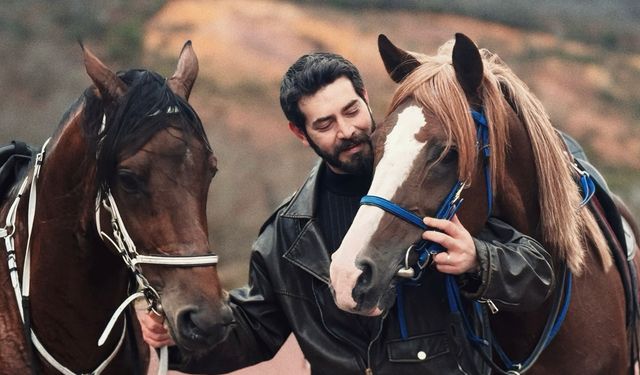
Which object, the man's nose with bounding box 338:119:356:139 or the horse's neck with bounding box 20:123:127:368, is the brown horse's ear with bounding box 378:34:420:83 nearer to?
the man's nose with bounding box 338:119:356:139

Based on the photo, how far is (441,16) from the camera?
48.6 ft

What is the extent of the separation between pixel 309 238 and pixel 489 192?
567mm

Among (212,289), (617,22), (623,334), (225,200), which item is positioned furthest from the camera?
(617,22)

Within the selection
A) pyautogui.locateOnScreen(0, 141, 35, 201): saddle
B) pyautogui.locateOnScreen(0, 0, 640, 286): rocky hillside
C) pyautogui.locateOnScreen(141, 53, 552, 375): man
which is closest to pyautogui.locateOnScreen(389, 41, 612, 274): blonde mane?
pyautogui.locateOnScreen(141, 53, 552, 375): man

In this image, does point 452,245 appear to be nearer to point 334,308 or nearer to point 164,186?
point 334,308

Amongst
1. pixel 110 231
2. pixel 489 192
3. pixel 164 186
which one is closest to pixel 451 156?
pixel 489 192

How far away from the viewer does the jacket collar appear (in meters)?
2.49

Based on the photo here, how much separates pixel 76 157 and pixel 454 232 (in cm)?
105

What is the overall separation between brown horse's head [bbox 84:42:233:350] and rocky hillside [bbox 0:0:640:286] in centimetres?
649

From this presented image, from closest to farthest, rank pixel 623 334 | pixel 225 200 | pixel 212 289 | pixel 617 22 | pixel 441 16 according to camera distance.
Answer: pixel 212 289, pixel 623 334, pixel 225 200, pixel 441 16, pixel 617 22

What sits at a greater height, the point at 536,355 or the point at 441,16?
the point at 441,16

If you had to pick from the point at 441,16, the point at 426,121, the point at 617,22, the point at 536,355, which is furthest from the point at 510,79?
the point at 617,22

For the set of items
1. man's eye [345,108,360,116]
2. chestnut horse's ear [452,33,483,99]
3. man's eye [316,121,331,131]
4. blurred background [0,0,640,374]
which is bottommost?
man's eye [316,121,331,131]

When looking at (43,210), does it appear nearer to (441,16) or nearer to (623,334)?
(623,334)
